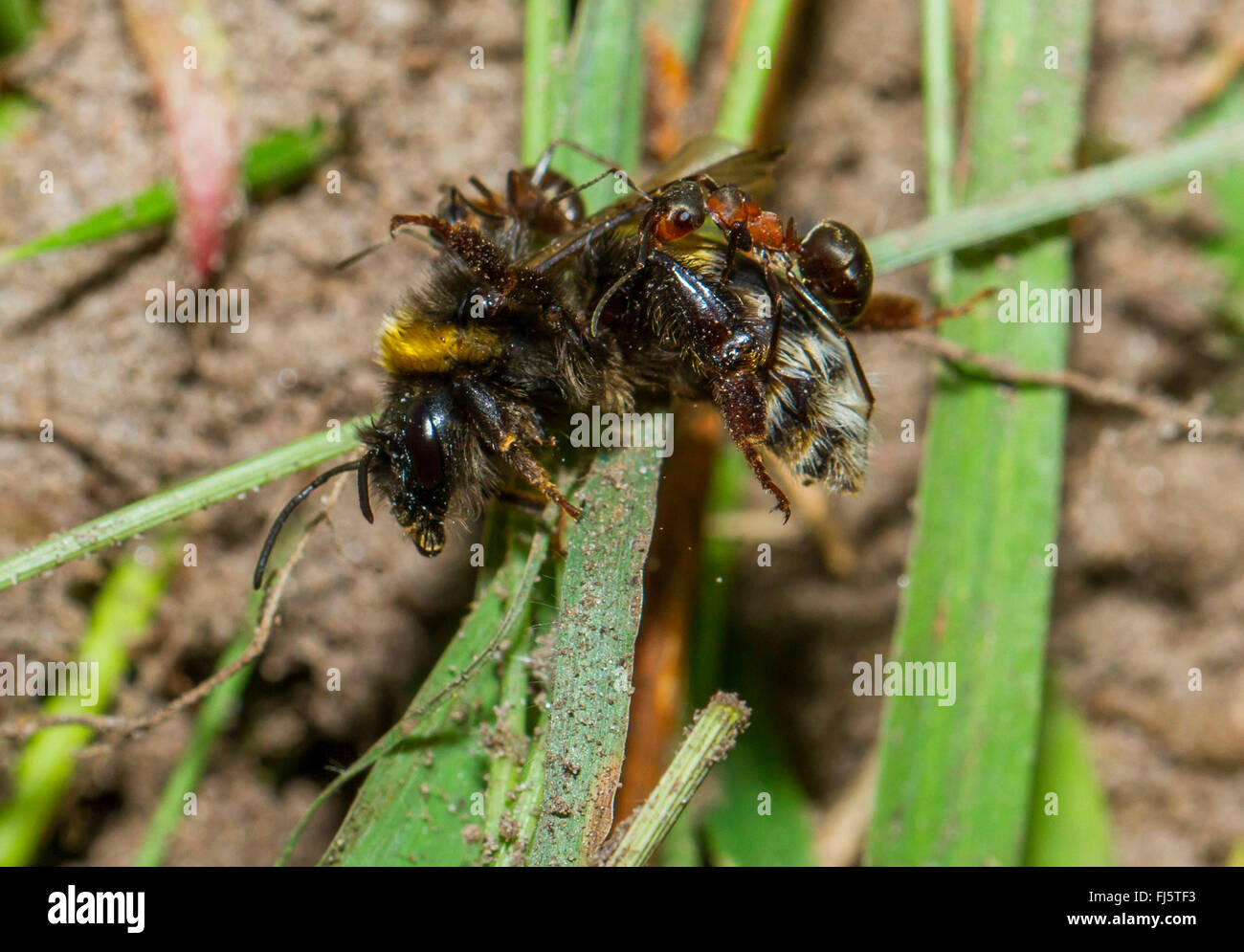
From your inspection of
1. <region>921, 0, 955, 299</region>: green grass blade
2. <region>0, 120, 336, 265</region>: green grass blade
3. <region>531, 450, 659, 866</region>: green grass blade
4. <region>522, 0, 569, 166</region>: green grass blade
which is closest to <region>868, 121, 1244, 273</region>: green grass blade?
<region>921, 0, 955, 299</region>: green grass blade

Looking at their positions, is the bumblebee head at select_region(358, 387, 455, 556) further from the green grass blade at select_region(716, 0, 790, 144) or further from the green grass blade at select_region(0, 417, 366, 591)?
the green grass blade at select_region(716, 0, 790, 144)

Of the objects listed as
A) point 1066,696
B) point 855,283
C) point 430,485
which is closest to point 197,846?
point 430,485

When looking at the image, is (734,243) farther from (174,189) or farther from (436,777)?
(174,189)

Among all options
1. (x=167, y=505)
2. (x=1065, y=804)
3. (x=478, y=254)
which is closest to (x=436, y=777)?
(x=167, y=505)

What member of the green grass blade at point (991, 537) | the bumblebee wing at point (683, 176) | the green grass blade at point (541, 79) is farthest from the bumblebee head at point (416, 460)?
the green grass blade at point (991, 537)

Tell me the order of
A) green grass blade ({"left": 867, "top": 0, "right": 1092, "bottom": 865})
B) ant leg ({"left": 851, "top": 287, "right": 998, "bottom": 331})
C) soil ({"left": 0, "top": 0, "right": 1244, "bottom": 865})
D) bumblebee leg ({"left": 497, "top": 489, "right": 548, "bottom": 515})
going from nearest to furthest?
bumblebee leg ({"left": 497, "top": 489, "right": 548, "bottom": 515}) → ant leg ({"left": 851, "top": 287, "right": 998, "bottom": 331}) → green grass blade ({"left": 867, "top": 0, "right": 1092, "bottom": 865}) → soil ({"left": 0, "top": 0, "right": 1244, "bottom": 865})

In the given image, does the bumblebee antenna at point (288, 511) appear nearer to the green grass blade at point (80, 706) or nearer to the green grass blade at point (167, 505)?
the green grass blade at point (167, 505)

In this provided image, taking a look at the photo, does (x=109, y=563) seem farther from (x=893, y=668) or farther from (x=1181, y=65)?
(x=1181, y=65)
